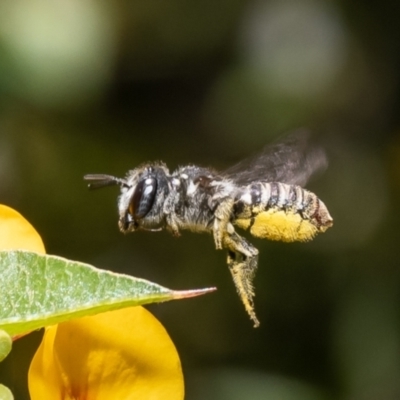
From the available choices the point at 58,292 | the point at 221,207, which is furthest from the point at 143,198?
the point at 58,292

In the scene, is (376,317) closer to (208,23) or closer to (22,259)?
(208,23)

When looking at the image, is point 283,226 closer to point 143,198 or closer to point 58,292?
point 143,198

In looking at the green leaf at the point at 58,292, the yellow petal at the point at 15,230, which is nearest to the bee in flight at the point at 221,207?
the yellow petal at the point at 15,230

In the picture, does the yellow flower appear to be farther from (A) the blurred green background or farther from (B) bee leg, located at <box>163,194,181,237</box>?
(A) the blurred green background

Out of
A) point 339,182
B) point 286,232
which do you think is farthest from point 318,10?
point 286,232

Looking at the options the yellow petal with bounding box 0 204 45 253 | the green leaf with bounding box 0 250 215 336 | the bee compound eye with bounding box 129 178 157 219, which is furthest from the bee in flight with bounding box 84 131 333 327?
the green leaf with bounding box 0 250 215 336

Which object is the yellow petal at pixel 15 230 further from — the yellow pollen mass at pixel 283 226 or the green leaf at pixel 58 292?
the yellow pollen mass at pixel 283 226
